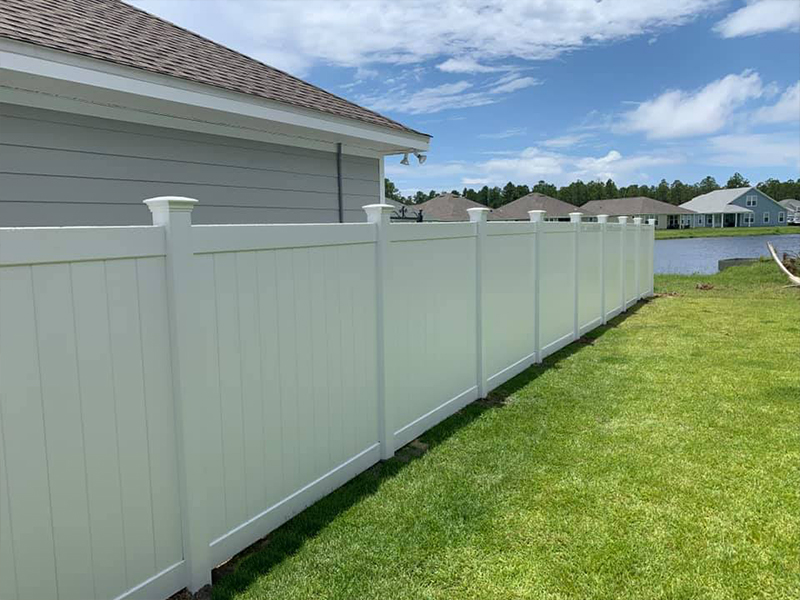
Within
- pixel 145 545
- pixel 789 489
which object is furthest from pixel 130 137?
pixel 789 489

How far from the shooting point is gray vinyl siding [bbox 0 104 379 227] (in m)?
4.07

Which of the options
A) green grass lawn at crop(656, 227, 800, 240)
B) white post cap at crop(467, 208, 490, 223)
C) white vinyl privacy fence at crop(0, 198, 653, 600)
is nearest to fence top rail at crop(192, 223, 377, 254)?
white vinyl privacy fence at crop(0, 198, 653, 600)

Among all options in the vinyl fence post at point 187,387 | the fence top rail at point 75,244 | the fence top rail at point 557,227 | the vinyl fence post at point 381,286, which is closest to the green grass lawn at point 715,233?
the fence top rail at point 557,227

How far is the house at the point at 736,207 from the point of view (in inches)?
2795

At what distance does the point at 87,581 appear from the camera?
228 cm

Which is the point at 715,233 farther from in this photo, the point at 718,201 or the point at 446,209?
the point at 446,209

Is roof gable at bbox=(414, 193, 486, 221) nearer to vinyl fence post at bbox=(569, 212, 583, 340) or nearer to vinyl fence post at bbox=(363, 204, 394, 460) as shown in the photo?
vinyl fence post at bbox=(569, 212, 583, 340)

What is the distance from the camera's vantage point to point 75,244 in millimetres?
2180

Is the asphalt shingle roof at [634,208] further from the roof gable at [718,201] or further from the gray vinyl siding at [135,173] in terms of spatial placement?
the gray vinyl siding at [135,173]

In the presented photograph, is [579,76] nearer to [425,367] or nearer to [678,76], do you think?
[678,76]

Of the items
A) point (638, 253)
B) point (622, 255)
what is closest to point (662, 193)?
point (638, 253)

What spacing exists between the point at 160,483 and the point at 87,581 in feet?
1.47

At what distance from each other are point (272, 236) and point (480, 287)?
9.53ft

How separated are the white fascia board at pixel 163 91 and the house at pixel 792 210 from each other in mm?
90504
